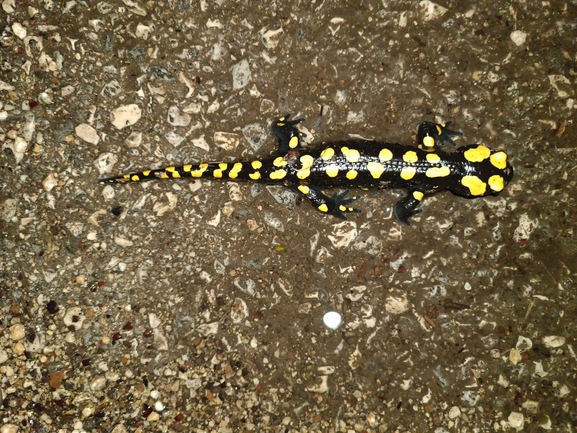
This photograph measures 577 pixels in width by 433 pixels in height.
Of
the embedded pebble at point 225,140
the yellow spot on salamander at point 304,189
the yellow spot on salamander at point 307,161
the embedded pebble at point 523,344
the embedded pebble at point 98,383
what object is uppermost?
the embedded pebble at point 225,140

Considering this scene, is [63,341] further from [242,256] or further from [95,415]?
[242,256]

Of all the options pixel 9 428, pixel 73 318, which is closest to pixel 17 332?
pixel 73 318

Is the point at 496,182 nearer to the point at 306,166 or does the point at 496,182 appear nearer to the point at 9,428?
the point at 306,166

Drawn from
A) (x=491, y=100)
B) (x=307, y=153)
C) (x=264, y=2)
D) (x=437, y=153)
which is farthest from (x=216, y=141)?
(x=491, y=100)

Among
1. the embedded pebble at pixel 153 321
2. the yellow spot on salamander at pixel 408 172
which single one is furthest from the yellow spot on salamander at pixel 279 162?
the embedded pebble at pixel 153 321

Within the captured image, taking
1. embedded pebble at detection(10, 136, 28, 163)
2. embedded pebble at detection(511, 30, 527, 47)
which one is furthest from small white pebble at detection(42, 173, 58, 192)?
embedded pebble at detection(511, 30, 527, 47)

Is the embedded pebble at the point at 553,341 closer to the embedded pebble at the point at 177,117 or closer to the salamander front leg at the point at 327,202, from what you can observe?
the salamander front leg at the point at 327,202

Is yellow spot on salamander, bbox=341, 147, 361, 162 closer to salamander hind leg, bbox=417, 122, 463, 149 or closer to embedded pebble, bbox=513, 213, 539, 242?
salamander hind leg, bbox=417, 122, 463, 149

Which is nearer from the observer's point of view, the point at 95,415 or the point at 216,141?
the point at 95,415
